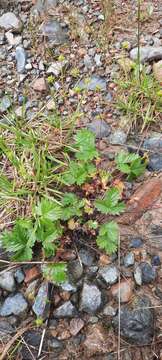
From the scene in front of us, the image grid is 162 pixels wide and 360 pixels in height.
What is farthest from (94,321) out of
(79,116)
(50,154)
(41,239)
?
(79,116)

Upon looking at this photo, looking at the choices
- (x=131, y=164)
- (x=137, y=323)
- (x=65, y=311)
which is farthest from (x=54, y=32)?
(x=137, y=323)

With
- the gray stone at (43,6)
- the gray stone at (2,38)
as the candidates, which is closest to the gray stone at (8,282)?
the gray stone at (2,38)

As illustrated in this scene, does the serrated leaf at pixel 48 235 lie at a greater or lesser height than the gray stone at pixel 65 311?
greater

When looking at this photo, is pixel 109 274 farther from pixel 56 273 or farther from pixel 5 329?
pixel 5 329

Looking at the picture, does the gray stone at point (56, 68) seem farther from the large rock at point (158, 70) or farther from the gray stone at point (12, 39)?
the large rock at point (158, 70)

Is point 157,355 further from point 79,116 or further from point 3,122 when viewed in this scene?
point 3,122
